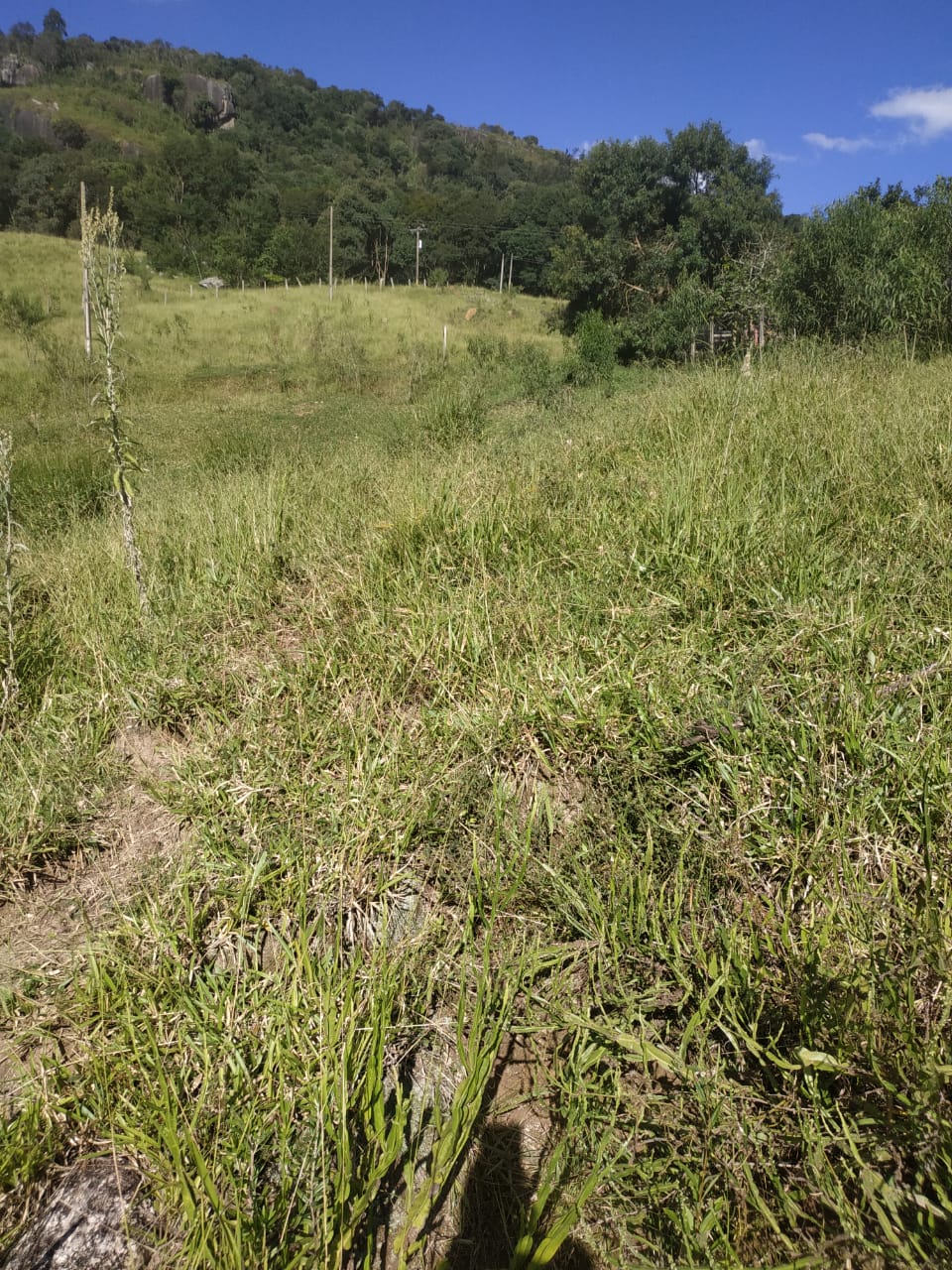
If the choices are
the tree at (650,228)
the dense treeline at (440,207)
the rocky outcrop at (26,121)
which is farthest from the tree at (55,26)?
the tree at (650,228)

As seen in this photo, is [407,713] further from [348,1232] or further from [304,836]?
[348,1232]

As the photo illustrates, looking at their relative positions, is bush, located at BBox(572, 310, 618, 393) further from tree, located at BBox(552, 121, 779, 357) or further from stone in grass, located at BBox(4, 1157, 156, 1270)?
stone in grass, located at BBox(4, 1157, 156, 1270)

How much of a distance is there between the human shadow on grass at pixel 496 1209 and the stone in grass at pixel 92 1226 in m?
0.60

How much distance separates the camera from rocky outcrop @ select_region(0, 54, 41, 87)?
106000 mm

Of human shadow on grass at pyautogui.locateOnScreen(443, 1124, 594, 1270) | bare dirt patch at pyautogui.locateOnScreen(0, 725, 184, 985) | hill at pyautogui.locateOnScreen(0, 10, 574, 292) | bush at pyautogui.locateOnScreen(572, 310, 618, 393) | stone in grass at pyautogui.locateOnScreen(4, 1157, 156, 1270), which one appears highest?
hill at pyautogui.locateOnScreen(0, 10, 574, 292)

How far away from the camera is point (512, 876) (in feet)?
5.78

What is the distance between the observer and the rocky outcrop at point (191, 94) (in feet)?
327

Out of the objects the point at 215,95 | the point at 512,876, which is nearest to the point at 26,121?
the point at 215,95

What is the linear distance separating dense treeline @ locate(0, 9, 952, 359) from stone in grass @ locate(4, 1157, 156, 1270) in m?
5.53

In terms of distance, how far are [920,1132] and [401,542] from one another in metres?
2.73

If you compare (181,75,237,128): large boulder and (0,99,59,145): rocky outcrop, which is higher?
(181,75,237,128): large boulder

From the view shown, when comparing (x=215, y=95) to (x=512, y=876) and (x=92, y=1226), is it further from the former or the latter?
(x=92, y=1226)

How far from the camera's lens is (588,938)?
161cm

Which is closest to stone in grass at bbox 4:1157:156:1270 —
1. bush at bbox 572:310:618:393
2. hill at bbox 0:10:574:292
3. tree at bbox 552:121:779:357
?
bush at bbox 572:310:618:393
